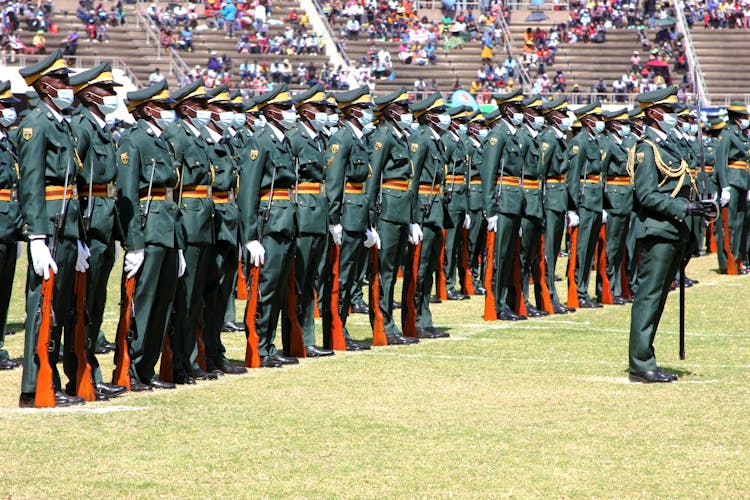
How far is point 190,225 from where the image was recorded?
426 inches

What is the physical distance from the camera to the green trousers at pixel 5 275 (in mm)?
12391

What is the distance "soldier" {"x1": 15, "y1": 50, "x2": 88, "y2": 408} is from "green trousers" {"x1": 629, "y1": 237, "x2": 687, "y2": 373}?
14.0 feet

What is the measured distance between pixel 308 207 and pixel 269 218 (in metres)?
0.48

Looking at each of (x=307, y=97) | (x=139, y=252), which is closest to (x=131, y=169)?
(x=139, y=252)

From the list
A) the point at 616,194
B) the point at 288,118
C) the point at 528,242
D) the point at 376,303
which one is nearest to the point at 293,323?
the point at 376,303

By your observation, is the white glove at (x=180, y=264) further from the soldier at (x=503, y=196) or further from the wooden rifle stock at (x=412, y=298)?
the soldier at (x=503, y=196)

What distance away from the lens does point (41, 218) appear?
364 inches

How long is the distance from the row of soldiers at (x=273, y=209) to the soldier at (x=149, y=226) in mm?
15

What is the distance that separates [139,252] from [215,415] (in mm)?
1509

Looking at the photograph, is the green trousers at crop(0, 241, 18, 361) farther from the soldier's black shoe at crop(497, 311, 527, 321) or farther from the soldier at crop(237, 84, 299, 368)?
the soldier's black shoe at crop(497, 311, 527, 321)

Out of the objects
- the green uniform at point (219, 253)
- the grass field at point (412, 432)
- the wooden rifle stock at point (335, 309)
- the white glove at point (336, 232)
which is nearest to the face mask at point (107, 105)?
the green uniform at point (219, 253)

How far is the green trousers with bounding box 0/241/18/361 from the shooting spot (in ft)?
40.7

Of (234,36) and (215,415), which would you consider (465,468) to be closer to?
(215,415)

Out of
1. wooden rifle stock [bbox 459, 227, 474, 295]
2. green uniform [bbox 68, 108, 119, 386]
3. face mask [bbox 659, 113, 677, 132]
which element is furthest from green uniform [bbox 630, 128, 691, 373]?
wooden rifle stock [bbox 459, 227, 474, 295]
